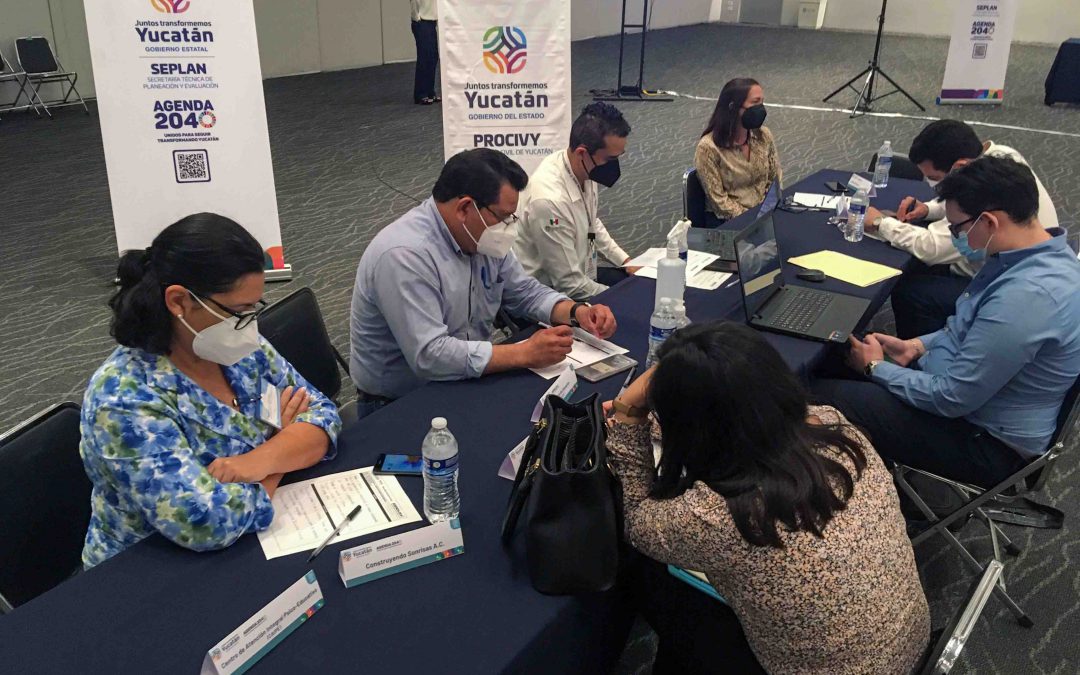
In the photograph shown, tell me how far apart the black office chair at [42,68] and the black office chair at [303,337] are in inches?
286

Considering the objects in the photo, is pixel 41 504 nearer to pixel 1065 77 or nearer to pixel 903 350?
pixel 903 350

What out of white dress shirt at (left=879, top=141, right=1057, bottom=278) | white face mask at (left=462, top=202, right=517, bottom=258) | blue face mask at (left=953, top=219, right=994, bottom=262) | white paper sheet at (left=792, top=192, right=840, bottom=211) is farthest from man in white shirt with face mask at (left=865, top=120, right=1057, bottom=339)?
white face mask at (left=462, top=202, right=517, bottom=258)

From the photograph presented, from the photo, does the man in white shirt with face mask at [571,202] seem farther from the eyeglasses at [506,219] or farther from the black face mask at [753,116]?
the black face mask at [753,116]

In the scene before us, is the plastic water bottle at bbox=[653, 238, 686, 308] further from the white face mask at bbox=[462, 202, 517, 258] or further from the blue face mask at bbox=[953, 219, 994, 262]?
the blue face mask at bbox=[953, 219, 994, 262]

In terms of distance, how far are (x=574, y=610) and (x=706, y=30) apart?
51.7 ft

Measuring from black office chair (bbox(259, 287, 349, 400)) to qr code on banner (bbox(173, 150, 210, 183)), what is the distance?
215 cm

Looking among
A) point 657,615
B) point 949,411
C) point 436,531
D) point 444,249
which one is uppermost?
point 444,249

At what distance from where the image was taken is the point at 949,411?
233cm

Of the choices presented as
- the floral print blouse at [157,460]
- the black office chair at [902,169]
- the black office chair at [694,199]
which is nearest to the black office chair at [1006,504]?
the black office chair at [694,199]

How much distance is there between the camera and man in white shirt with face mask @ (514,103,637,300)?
306 centimetres

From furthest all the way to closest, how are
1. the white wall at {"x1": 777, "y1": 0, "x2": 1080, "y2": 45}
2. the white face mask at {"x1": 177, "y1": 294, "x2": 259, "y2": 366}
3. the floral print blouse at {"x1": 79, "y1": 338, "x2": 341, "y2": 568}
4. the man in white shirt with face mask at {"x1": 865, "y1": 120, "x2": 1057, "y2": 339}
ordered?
the white wall at {"x1": 777, "y1": 0, "x2": 1080, "y2": 45} → the man in white shirt with face mask at {"x1": 865, "y1": 120, "x2": 1057, "y2": 339} → the white face mask at {"x1": 177, "y1": 294, "x2": 259, "y2": 366} → the floral print blouse at {"x1": 79, "y1": 338, "x2": 341, "y2": 568}

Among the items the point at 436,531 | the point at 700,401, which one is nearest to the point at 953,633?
the point at 700,401

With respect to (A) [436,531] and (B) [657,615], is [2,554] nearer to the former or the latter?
(A) [436,531]

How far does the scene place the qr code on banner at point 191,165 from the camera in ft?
13.7
